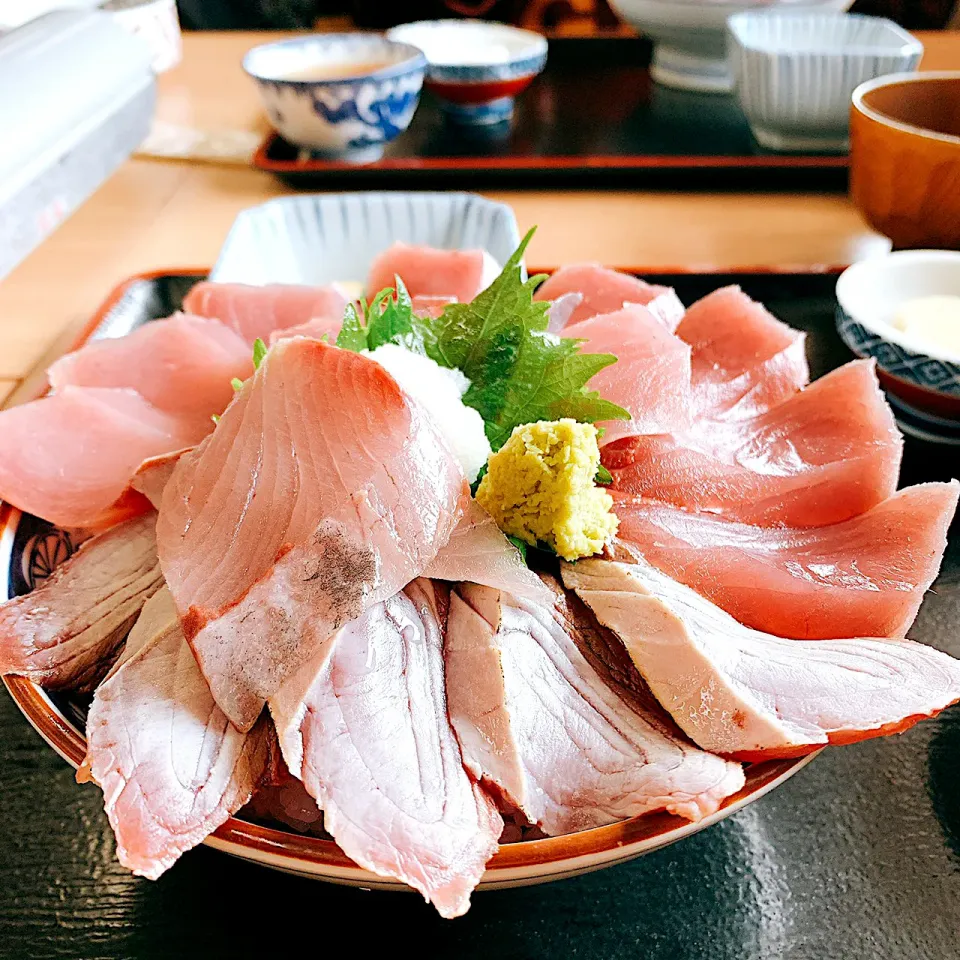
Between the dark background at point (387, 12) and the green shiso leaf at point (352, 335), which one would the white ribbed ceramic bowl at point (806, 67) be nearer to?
the green shiso leaf at point (352, 335)

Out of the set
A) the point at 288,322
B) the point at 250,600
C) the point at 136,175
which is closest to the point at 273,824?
the point at 250,600

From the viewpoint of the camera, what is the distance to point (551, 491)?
0.91m

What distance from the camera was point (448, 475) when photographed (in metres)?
0.93

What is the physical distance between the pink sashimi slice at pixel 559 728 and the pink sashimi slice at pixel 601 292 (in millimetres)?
643

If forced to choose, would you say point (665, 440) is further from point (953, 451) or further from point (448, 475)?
point (953, 451)

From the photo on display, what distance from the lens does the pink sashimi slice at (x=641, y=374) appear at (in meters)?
1.11

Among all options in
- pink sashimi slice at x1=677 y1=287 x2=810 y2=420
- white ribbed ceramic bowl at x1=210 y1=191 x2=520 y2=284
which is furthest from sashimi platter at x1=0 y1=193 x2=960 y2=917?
white ribbed ceramic bowl at x1=210 y1=191 x2=520 y2=284

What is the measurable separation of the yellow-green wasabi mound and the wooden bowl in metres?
1.37

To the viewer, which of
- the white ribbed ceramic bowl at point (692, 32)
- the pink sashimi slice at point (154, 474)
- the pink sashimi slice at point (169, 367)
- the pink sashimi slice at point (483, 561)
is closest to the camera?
the pink sashimi slice at point (483, 561)

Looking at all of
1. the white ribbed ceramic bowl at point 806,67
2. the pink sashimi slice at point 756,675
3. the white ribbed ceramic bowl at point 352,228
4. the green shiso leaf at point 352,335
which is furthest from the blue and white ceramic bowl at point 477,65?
the pink sashimi slice at point 756,675

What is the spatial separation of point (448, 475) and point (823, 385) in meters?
0.63

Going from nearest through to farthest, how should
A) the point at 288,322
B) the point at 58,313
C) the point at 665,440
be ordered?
the point at 665,440
the point at 288,322
the point at 58,313

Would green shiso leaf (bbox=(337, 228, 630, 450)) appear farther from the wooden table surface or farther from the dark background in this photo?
the dark background

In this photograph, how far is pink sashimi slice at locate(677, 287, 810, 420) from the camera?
1285 millimetres
